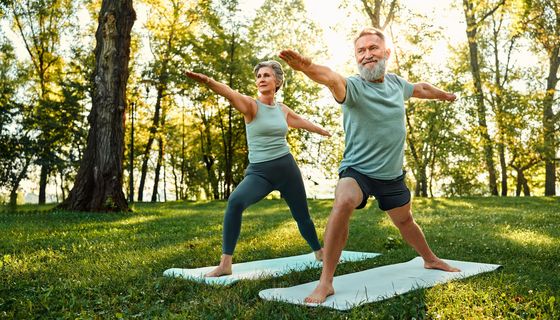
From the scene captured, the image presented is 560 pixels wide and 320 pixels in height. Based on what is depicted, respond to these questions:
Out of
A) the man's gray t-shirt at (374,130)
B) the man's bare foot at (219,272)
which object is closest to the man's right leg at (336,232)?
the man's gray t-shirt at (374,130)

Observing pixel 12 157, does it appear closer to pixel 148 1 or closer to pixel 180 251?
pixel 148 1

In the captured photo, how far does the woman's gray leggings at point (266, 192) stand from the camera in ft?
16.1

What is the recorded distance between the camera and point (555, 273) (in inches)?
176

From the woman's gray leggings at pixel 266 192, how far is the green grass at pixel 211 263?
719 mm

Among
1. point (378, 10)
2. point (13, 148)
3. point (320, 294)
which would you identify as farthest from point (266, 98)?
point (378, 10)

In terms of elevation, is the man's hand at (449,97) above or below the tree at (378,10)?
below

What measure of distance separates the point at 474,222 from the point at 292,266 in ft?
17.7

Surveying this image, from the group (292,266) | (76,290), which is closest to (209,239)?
(292,266)

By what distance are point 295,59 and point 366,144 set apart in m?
1.07

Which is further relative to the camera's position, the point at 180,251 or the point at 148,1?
the point at 148,1

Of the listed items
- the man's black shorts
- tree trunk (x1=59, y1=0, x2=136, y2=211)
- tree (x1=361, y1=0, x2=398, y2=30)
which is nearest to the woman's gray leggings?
the man's black shorts

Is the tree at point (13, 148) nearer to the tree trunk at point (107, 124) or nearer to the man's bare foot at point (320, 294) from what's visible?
the tree trunk at point (107, 124)

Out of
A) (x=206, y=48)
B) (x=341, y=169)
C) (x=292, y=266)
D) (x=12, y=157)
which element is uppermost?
(x=206, y=48)

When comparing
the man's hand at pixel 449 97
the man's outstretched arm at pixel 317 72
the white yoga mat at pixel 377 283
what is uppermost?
the man's hand at pixel 449 97
